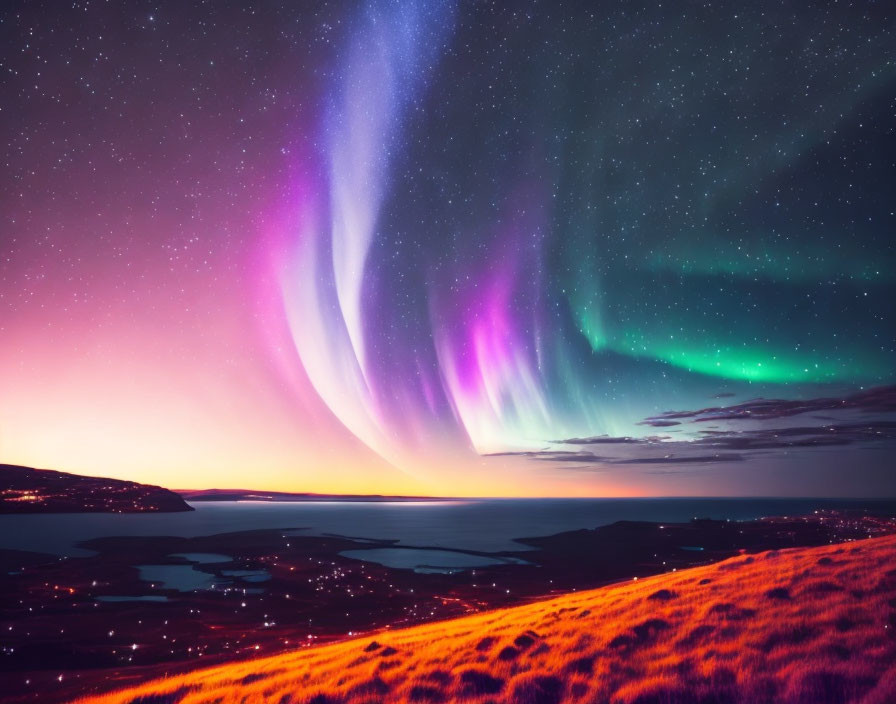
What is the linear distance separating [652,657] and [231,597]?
38062mm

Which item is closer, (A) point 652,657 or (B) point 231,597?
(A) point 652,657

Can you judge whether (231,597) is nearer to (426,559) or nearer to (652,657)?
(426,559)

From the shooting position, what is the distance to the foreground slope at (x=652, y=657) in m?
9.08

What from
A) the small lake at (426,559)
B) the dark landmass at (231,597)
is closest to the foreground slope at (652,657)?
the dark landmass at (231,597)

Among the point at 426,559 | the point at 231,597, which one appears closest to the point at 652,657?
the point at 231,597

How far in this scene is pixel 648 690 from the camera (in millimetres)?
9180

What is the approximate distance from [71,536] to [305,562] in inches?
2562

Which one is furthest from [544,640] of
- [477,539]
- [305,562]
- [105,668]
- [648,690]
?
[477,539]

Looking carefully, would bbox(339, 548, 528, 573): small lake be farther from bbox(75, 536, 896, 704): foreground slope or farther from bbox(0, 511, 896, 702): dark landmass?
bbox(75, 536, 896, 704): foreground slope

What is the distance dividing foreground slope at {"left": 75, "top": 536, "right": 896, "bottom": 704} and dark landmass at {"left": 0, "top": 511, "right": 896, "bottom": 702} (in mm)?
11727

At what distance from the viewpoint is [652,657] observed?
11023mm

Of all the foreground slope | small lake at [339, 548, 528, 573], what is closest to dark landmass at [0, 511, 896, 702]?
small lake at [339, 548, 528, 573]

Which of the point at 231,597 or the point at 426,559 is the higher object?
the point at 231,597

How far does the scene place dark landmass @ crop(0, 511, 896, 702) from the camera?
79.7ft
